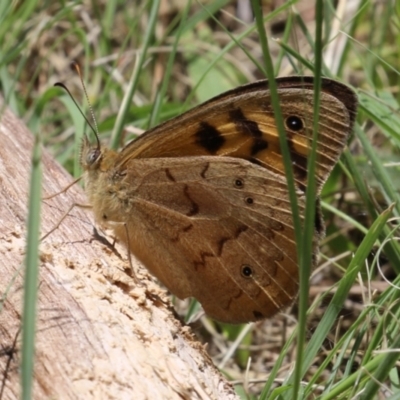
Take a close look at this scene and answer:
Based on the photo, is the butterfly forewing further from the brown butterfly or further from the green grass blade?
the green grass blade

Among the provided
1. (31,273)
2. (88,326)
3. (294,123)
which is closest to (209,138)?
(294,123)

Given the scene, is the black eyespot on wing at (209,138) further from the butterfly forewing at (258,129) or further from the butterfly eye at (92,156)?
the butterfly eye at (92,156)

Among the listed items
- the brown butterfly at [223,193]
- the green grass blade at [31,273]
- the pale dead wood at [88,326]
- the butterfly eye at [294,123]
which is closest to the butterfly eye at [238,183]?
the brown butterfly at [223,193]

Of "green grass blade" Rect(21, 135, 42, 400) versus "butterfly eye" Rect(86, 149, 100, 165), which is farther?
"butterfly eye" Rect(86, 149, 100, 165)

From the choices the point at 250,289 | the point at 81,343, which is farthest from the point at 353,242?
the point at 81,343

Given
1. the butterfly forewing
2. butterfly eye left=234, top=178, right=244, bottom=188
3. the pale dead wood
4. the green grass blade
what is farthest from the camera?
butterfly eye left=234, top=178, right=244, bottom=188

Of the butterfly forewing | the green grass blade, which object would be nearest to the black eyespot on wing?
the butterfly forewing

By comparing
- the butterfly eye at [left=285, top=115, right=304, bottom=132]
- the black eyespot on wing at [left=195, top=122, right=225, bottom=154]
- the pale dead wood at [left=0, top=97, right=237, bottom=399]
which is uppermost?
the butterfly eye at [left=285, top=115, right=304, bottom=132]
